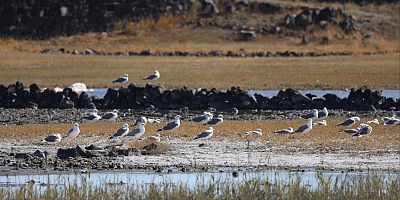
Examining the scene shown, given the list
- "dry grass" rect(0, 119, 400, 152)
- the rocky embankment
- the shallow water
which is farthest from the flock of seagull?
the shallow water

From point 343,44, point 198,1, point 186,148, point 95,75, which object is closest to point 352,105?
point 186,148

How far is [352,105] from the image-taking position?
107 feet

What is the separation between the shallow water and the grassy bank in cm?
92

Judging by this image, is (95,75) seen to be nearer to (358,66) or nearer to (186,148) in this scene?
(358,66)

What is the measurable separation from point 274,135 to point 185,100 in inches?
337

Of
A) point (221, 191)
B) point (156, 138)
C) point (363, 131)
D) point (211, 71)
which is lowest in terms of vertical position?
point (211, 71)

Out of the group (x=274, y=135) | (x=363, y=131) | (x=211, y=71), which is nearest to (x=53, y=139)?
(x=274, y=135)

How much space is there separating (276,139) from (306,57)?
2750 centimetres

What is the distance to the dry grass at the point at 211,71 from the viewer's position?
135 ft

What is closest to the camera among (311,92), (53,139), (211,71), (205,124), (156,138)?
(53,139)

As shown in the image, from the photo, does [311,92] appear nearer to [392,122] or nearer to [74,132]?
[392,122]

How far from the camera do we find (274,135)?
2580 cm

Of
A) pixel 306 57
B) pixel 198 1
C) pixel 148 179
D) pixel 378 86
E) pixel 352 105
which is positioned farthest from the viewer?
pixel 198 1

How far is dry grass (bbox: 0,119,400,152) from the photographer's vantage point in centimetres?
2402
